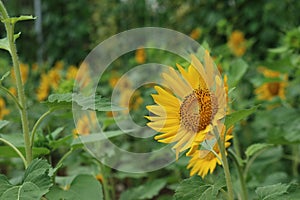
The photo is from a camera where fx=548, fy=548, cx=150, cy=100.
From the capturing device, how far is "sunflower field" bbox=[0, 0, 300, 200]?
873 millimetres

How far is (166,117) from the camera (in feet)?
2.93

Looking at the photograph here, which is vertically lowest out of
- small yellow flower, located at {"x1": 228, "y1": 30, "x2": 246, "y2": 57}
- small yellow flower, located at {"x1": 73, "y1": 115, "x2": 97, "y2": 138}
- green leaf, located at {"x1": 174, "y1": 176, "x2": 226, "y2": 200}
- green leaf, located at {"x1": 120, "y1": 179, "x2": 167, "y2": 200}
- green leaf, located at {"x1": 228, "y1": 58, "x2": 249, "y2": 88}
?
green leaf, located at {"x1": 120, "y1": 179, "x2": 167, "y2": 200}

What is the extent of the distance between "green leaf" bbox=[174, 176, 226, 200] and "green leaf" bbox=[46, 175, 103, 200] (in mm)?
169

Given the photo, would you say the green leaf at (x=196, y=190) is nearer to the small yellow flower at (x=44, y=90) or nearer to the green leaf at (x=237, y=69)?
the green leaf at (x=237, y=69)

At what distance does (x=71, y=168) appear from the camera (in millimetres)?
1712

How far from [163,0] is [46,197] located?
130 inches

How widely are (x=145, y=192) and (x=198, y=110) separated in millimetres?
608

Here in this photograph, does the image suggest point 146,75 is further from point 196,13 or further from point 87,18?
point 87,18

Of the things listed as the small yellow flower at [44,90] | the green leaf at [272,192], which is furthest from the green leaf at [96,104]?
the small yellow flower at [44,90]

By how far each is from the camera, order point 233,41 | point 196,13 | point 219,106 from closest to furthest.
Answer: point 219,106
point 233,41
point 196,13

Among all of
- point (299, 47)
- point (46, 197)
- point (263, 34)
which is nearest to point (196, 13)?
point (263, 34)

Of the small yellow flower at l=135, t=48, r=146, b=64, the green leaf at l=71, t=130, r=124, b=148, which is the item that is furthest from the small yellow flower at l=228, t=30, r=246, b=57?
the green leaf at l=71, t=130, r=124, b=148

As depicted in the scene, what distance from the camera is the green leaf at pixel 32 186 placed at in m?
0.82

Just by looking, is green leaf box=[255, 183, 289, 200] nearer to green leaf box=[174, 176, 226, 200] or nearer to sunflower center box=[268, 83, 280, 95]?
green leaf box=[174, 176, 226, 200]
